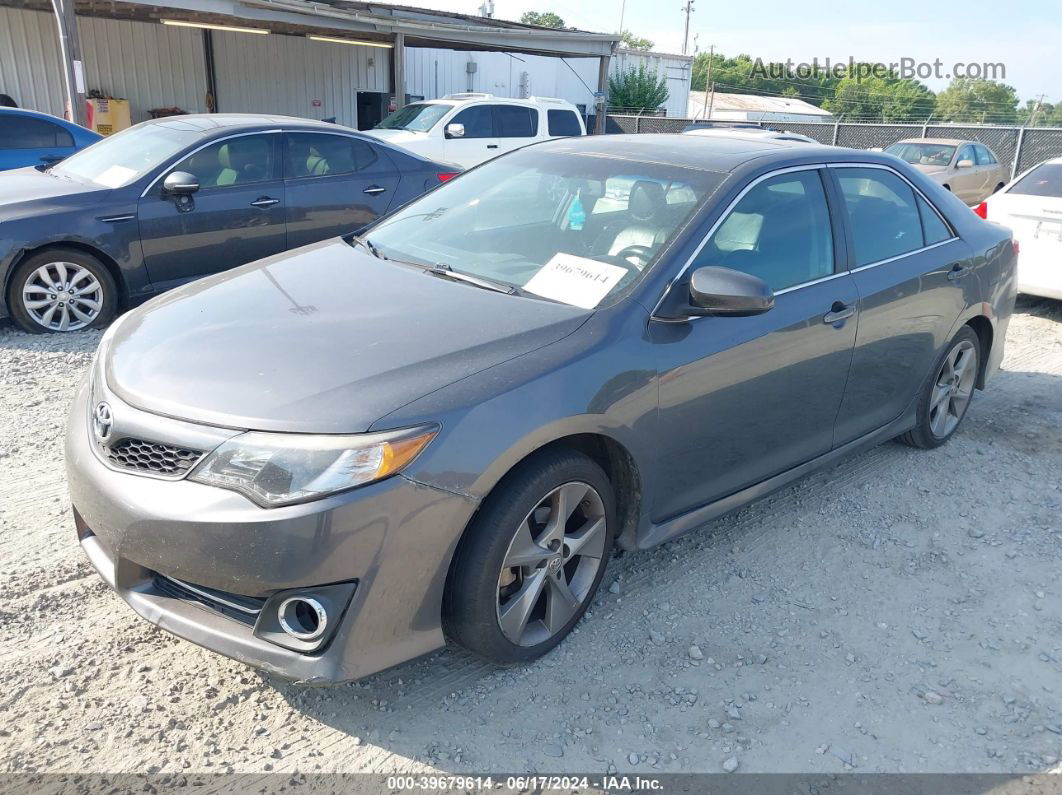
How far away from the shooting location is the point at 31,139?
881 cm

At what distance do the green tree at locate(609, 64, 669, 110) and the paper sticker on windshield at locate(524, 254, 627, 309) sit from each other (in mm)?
34718

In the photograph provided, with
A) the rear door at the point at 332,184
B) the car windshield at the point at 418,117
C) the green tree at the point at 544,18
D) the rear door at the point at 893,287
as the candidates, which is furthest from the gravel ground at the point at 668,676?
the green tree at the point at 544,18

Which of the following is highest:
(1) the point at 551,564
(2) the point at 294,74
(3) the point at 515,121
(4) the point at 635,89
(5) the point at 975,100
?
(5) the point at 975,100

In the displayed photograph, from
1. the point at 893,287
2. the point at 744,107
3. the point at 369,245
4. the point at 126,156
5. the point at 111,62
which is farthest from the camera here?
the point at 744,107

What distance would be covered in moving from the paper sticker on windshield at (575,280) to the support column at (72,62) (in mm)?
10444

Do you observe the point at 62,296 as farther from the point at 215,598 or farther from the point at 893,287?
the point at 893,287

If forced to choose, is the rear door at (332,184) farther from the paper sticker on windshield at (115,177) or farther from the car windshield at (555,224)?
the car windshield at (555,224)

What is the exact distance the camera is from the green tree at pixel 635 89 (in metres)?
35.7

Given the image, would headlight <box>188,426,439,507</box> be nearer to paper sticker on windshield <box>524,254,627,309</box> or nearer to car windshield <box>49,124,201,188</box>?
paper sticker on windshield <box>524,254,627,309</box>

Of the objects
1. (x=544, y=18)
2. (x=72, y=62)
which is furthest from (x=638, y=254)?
(x=544, y=18)

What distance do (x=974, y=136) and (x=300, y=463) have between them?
Result: 21.7 metres

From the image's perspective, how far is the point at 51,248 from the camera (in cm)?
582

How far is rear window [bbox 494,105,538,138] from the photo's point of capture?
14.0m

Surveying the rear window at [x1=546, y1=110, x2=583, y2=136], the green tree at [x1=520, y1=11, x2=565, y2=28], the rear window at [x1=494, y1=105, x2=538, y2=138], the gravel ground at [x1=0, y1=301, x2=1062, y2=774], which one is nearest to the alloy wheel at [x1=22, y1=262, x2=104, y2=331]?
the gravel ground at [x1=0, y1=301, x2=1062, y2=774]
